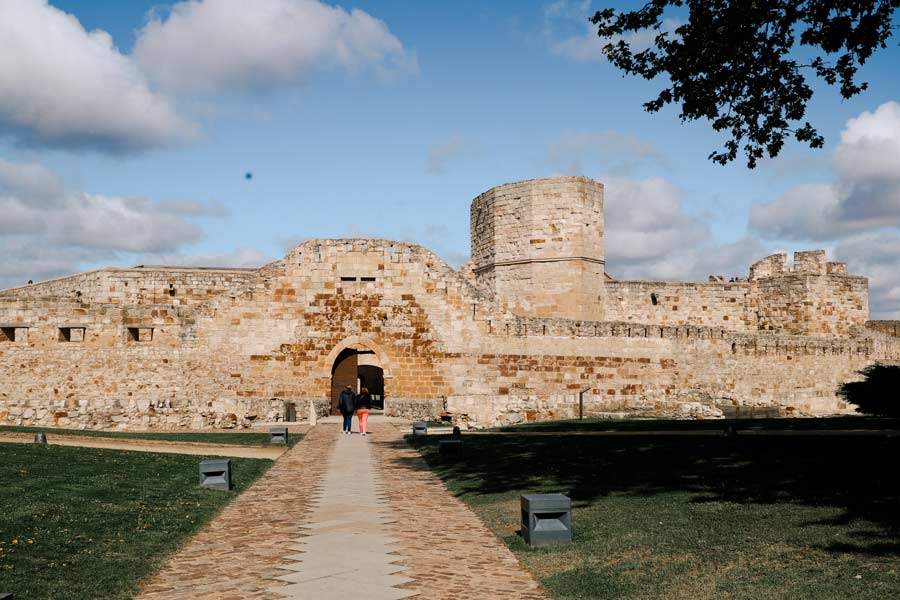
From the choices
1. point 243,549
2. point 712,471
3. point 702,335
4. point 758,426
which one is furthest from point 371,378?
point 243,549

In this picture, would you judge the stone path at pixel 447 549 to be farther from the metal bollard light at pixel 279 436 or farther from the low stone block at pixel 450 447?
the metal bollard light at pixel 279 436

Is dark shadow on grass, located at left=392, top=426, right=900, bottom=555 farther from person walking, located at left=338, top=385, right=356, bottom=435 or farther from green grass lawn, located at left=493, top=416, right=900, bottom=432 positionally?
person walking, located at left=338, top=385, right=356, bottom=435

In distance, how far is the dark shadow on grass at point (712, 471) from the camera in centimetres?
866

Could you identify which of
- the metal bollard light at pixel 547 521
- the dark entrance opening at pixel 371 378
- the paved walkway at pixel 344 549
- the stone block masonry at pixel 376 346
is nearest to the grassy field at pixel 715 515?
the metal bollard light at pixel 547 521

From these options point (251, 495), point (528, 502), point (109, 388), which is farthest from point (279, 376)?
point (528, 502)

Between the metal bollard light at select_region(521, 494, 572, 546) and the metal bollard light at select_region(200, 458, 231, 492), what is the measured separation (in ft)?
17.8

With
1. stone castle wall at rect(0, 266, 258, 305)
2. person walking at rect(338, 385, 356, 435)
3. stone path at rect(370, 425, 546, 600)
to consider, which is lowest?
stone path at rect(370, 425, 546, 600)

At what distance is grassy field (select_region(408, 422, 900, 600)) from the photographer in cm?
654

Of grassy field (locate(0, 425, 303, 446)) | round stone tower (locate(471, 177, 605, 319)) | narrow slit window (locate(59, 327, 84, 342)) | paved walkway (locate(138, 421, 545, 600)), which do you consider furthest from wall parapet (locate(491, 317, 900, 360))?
paved walkway (locate(138, 421, 545, 600))

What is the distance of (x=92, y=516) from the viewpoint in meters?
9.40

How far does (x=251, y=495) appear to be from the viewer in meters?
12.0

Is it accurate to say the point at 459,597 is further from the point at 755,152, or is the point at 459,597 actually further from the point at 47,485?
the point at 755,152

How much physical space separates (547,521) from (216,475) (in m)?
5.79

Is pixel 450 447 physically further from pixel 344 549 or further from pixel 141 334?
pixel 141 334
